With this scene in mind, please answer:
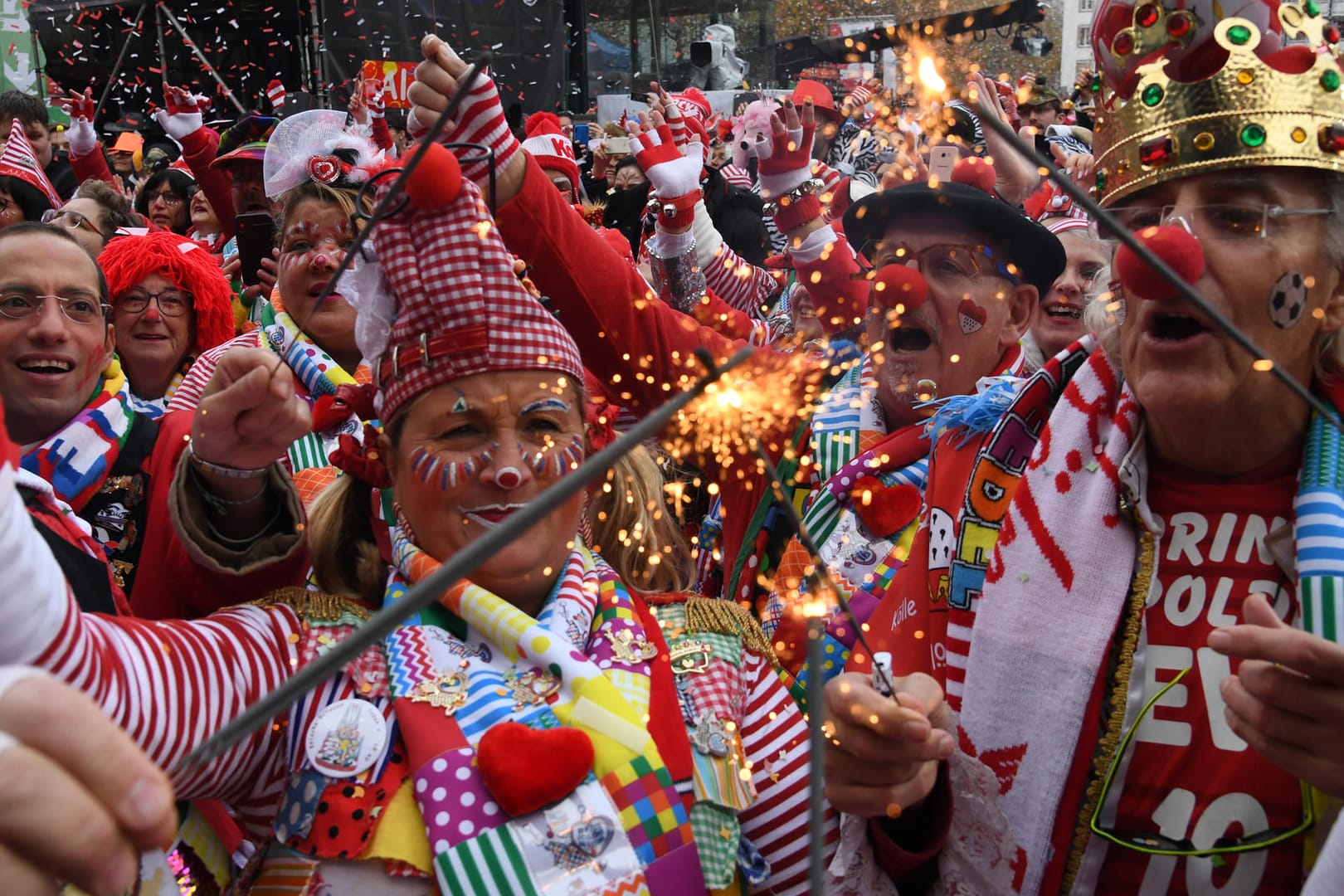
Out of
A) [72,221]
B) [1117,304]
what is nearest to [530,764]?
[1117,304]

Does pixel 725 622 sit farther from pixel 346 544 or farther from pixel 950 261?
pixel 950 261

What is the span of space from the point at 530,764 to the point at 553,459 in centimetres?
59

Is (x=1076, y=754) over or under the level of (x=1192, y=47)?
under

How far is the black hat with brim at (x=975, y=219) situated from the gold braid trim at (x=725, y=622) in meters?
1.56

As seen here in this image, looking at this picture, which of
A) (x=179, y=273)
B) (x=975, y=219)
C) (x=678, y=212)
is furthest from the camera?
(x=678, y=212)

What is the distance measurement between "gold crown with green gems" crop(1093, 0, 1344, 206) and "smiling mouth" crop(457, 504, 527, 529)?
4.02 feet

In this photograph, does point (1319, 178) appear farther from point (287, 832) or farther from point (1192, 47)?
point (287, 832)

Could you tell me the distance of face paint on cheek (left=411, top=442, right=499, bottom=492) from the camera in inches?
80.1

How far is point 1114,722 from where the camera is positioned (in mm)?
1784

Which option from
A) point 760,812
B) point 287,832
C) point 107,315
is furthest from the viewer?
point 107,315

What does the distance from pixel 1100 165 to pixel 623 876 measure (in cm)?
149

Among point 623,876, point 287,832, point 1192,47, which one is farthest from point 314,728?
point 1192,47

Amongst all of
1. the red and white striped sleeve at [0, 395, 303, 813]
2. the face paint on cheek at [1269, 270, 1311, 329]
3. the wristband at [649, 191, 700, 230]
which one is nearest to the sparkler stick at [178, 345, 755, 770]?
the red and white striped sleeve at [0, 395, 303, 813]

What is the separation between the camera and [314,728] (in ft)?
5.96
